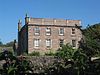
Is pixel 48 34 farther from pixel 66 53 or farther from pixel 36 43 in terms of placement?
pixel 66 53

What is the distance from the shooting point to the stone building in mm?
65438

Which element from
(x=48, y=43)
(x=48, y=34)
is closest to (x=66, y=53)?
(x=48, y=43)

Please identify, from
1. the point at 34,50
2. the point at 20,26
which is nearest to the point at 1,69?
the point at 34,50

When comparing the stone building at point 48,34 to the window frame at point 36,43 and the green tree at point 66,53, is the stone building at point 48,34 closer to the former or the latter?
the window frame at point 36,43

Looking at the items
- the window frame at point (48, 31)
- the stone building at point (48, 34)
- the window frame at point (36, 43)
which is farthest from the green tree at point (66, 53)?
the window frame at point (48, 31)

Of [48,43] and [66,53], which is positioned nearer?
[66,53]

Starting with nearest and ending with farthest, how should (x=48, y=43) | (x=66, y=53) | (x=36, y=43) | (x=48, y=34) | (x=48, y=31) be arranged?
(x=66, y=53), (x=36, y=43), (x=48, y=43), (x=48, y=34), (x=48, y=31)

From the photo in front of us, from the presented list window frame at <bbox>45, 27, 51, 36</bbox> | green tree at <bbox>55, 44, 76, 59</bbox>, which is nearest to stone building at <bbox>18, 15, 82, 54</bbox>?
window frame at <bbox>45, 27, 51, 36</bbox>

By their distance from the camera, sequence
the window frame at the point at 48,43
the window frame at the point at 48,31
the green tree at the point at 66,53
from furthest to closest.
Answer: the window frame at the point at 48,31 < the window frame at the point at 48,43 < the green tree at the point at 66,53

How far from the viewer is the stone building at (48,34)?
6544 cm

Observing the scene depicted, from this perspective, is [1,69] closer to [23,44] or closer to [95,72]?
[95,72]

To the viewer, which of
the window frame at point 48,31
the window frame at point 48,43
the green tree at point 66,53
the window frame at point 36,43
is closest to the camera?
the green tree at point 66,53

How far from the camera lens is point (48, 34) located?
66.2 metres

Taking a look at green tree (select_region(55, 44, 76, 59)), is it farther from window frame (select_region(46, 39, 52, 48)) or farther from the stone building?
window frame (select_region(46, 39, 52, 48))
